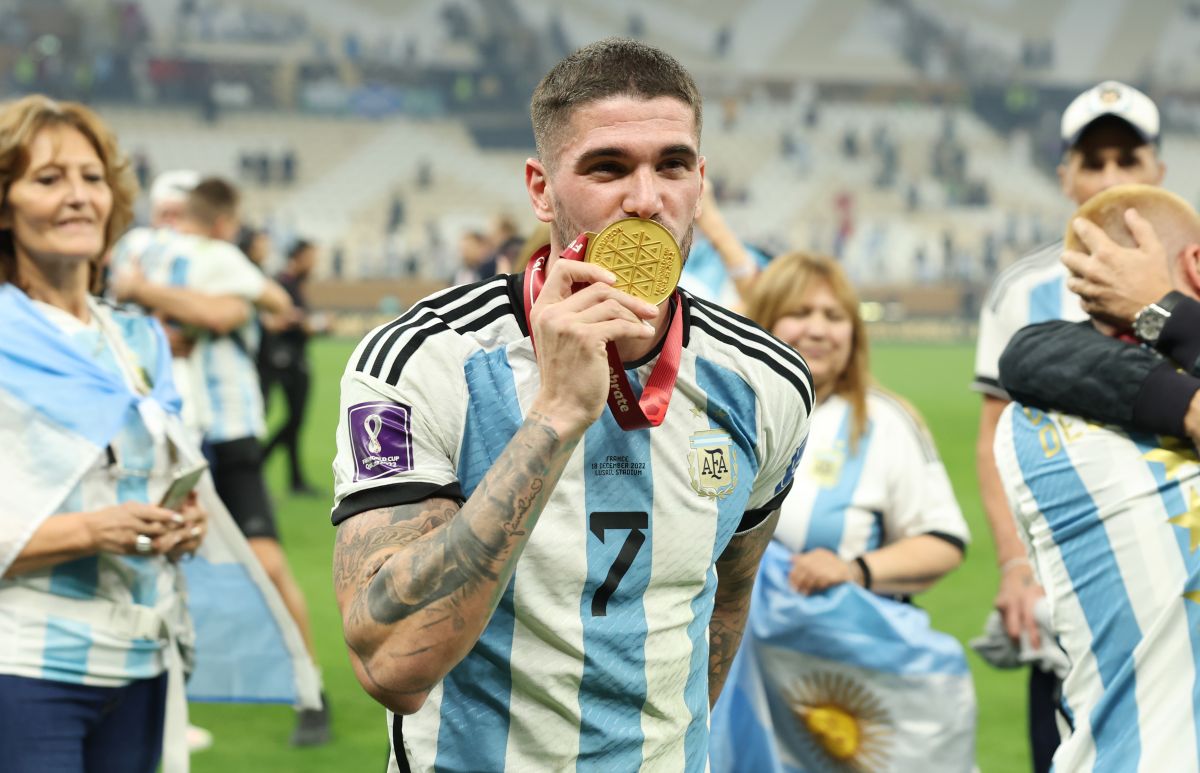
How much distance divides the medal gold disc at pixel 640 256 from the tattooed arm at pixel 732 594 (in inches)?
27.3

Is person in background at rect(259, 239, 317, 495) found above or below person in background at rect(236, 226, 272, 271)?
below

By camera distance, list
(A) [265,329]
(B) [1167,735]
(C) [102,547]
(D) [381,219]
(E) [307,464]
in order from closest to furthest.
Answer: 1. (B) [1167,735]
2. (C) [102,547]
3. (A) [265,329]
4. (E) [307,464]
5. (D) [381,219]

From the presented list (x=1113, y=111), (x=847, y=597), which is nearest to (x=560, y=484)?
(x=847, y=597)

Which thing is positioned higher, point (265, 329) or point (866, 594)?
point (265, 329)

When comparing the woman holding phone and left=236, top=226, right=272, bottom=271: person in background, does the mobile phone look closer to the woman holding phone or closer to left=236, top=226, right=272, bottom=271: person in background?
the woman holding phone

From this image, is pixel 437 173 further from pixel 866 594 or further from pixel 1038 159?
pixel 866 594

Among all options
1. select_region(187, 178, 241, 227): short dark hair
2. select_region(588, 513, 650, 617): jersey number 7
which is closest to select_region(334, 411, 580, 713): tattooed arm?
select_region(588, 513, 650, 617): jersey number 7

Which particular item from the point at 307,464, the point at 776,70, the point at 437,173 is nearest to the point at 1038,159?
the point at 776,70

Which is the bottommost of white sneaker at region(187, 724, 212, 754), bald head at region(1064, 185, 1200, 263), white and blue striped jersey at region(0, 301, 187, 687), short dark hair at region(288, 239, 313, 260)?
white sneaker at region(187, 724, 212, 754)

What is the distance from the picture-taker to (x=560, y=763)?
204cm

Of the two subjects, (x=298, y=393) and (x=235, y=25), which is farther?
(x=235, y=25)

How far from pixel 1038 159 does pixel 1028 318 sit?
129 feet

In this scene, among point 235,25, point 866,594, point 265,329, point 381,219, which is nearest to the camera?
point 866,594

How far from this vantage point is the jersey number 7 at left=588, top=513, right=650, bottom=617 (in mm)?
2039
